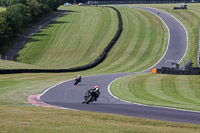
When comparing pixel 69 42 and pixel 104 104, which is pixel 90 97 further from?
pixel 69 42

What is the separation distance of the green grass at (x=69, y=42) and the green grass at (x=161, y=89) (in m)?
25.0

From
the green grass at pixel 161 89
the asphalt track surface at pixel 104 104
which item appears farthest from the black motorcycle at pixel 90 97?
the green grass at pixel 161 89

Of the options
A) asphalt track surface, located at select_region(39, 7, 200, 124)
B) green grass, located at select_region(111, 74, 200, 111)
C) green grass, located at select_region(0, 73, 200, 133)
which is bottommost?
green grass, located at select_region(111, 74, 200, 111)

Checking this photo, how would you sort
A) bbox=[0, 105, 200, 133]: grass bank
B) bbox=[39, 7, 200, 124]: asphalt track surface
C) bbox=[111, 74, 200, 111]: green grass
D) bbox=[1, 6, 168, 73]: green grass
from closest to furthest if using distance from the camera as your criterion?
bbox=[0, 105, 200, 133]: grass bank → bbox=[39, 7, 200, 124]: asphalt track surface → bbox=[111, 74, 200, 111]: green grass → bbox=[1, 6, 168, 73]: green grass

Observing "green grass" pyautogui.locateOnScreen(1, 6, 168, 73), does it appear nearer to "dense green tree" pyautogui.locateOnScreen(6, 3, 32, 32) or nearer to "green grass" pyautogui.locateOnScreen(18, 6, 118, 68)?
"green grass" pyautogui.locateOnScreen(18, 6, 118, 68)

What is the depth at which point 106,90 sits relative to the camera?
112ft

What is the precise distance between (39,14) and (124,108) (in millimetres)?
101311

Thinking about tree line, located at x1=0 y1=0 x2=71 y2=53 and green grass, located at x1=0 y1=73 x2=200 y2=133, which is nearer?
green grass, located at x1=0 y1=73 x2=200 y2=133

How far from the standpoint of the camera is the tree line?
85.7 meters

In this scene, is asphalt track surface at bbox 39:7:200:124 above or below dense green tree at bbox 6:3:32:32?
below

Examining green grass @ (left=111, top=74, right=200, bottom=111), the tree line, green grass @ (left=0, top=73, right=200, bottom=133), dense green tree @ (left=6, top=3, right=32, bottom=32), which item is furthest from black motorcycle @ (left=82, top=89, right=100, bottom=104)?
dense green tree @ (left=6, top=3, right=32, bottom=32)

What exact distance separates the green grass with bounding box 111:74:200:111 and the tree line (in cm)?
4760

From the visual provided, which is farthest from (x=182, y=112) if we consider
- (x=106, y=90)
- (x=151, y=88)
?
(x=151, y=88)

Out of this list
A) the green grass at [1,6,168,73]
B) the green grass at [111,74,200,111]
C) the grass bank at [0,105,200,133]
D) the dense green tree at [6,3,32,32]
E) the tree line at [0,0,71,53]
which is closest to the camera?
the grass bank at [0,105,200,133]
